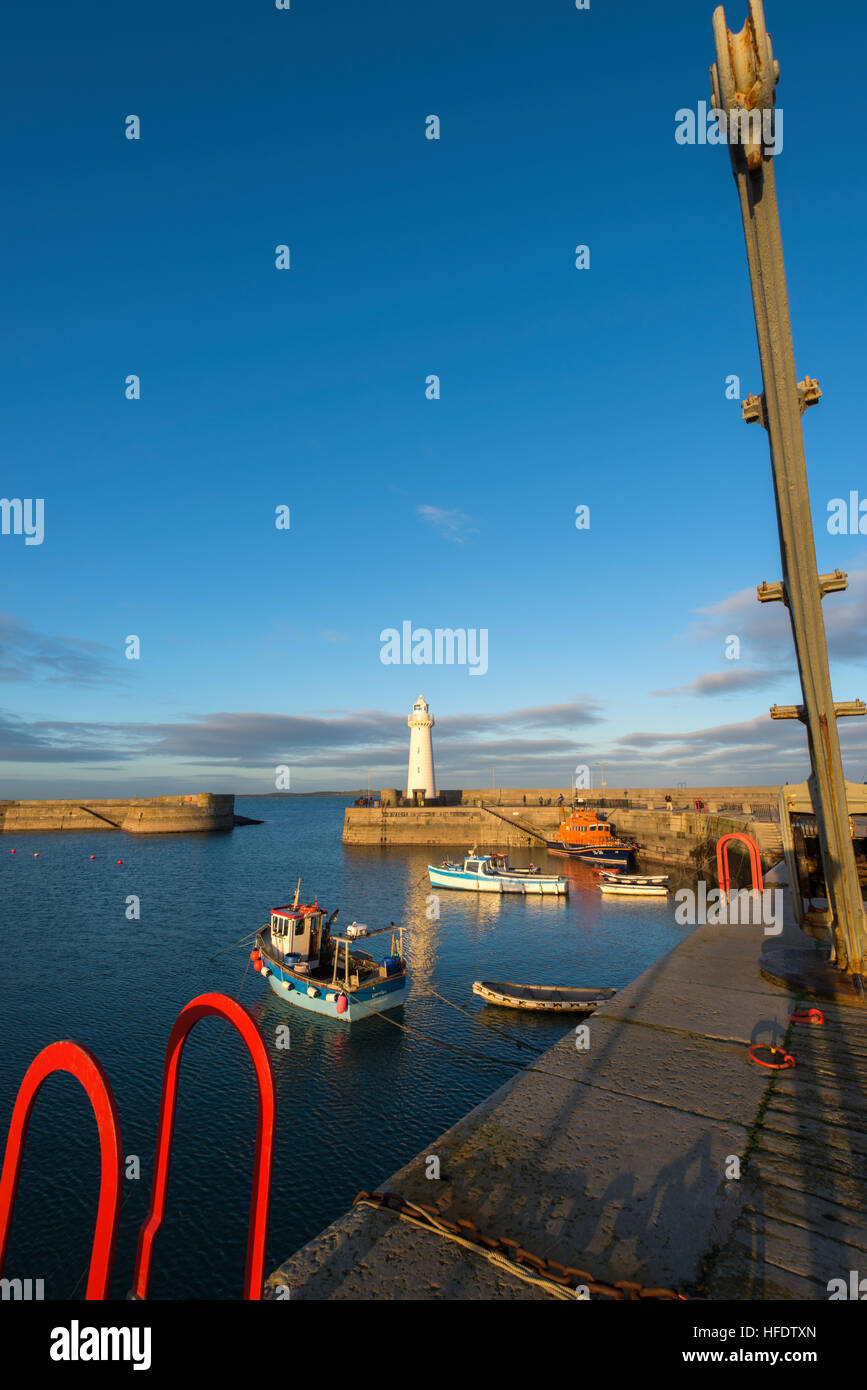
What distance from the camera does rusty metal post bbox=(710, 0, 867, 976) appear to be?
8.09 m

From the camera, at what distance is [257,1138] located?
448 centimetres

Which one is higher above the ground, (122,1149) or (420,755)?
(420,755)

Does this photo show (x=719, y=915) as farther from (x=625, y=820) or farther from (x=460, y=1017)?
(x=625, y=820)

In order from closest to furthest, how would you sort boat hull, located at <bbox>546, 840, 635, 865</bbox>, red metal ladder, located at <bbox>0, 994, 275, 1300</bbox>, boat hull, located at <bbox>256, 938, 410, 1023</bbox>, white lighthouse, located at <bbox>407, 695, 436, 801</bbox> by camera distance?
red metal ladder, located at <bbox>0, 994, 275, 1300</bbox>, boat hull, located at <bbox>256, 938, 410, 1023</bbox>, boat hull, located at <bbox>546, 840, 635, 865</bbox>, white lighthouse, located at <bbox>407, 695, 436, 801</bbox>

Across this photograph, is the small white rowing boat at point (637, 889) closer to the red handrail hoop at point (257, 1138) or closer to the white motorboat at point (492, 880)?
the white motorboat at point (492, 880)

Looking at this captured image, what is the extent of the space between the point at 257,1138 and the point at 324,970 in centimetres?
2380

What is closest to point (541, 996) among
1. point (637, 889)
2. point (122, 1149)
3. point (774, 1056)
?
point (774, 1056)

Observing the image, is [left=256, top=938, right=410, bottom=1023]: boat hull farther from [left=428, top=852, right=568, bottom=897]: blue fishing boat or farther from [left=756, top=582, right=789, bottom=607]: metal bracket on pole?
[left=428, top=852, right=568, bottom=897]: blue fishing boat

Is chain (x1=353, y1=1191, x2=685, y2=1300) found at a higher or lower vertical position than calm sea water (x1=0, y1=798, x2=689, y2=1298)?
higher

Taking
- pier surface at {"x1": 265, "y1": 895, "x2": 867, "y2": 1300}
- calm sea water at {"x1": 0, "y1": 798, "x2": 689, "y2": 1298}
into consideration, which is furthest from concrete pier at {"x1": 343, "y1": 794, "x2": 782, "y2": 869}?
pier surface at {"x1": 265, "y1": 895, "x2": 867, "y2": 1300}

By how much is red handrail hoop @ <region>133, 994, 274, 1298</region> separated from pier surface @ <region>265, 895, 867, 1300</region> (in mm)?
525

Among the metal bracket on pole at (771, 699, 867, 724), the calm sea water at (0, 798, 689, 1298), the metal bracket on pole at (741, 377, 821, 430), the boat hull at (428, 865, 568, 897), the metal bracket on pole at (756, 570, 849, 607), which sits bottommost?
the calm sea water at (0, 798, 689, 1298)

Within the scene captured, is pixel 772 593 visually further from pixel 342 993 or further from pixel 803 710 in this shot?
pixel 342 993
